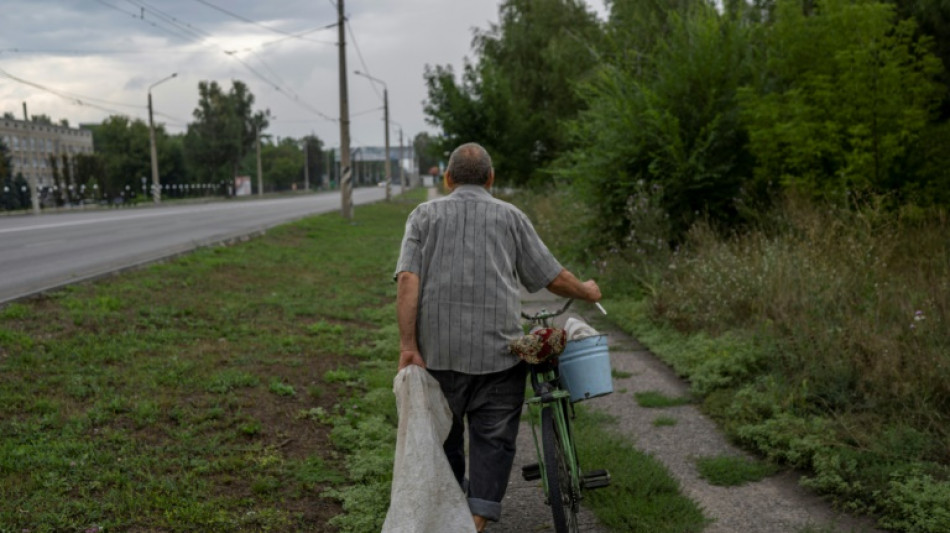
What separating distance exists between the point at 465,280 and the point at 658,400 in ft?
11.9

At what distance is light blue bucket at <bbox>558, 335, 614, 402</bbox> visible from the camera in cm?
407

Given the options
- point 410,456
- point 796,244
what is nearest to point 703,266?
point 796,244

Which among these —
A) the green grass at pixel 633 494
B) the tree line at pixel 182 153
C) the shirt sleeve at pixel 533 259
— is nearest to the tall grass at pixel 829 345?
the green grass at pixel 633 494

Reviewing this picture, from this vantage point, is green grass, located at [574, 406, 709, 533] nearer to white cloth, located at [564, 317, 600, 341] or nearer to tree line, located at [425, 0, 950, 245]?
white cloth, located at [564, 317, 600, 341]

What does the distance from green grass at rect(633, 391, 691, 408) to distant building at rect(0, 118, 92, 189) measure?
90.2m

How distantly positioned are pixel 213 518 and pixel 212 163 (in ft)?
329

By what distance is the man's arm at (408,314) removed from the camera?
3.94 m

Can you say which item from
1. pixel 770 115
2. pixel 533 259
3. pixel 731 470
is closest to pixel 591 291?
pixel 533 259

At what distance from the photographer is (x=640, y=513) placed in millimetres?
4668

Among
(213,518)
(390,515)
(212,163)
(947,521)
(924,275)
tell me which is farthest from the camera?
(212,163)

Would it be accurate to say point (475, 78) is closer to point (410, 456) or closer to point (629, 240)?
point (629, 240)

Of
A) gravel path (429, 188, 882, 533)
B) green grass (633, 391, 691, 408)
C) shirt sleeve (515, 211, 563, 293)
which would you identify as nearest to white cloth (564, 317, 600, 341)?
shirt sleeve (515, 211, 563, 293)

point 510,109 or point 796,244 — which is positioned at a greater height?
point 510,109

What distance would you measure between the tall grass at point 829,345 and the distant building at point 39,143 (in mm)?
88605
